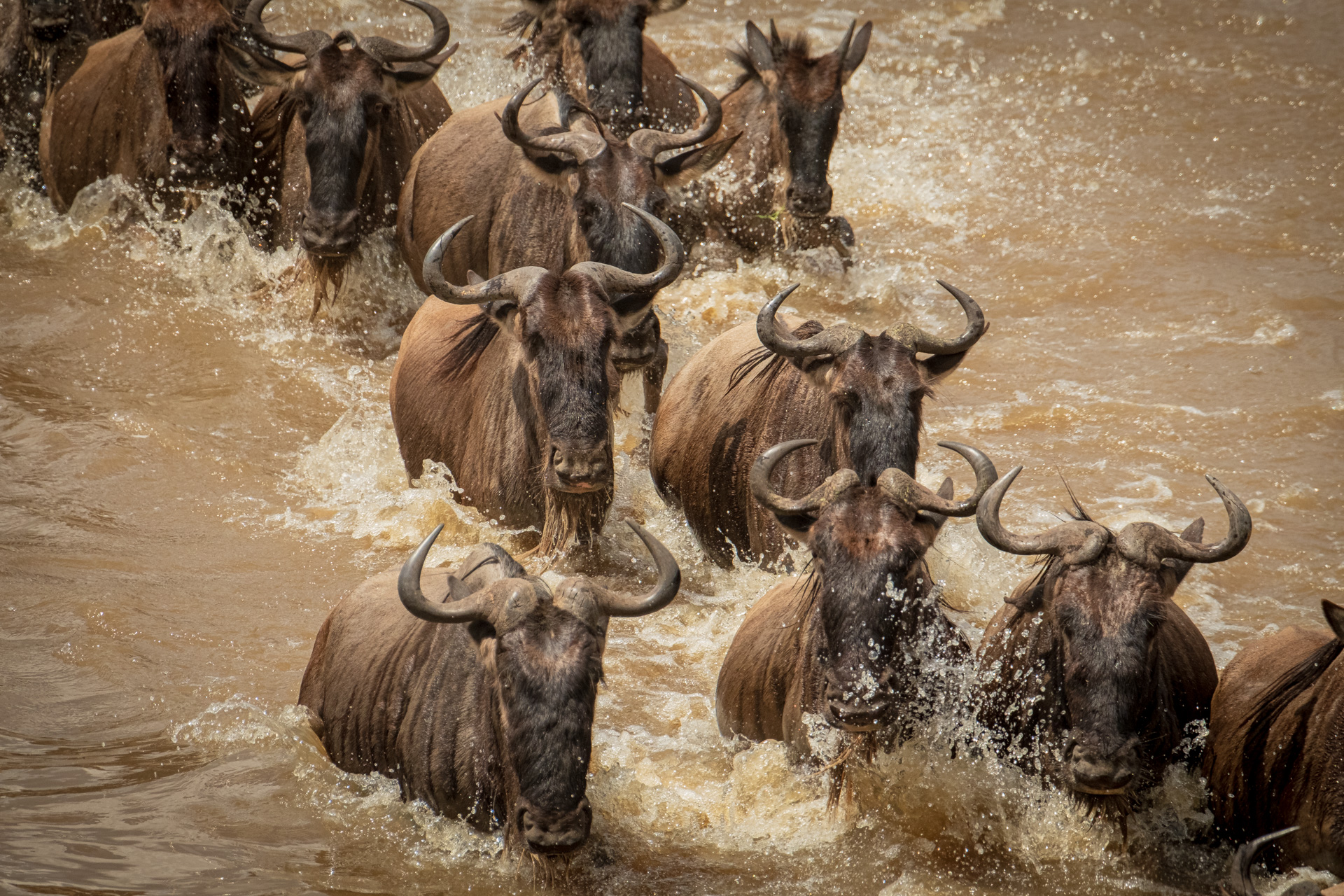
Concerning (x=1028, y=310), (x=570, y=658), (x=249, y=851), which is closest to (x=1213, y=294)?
(x=1028, y=310)

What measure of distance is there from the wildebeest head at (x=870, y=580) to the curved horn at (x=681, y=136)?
11.7 ft

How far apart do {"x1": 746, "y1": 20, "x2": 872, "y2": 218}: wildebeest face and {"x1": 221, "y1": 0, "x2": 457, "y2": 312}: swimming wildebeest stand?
2.55m

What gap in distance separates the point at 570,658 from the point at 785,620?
1.48 m

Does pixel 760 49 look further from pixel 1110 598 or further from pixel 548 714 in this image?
pixel 548 714

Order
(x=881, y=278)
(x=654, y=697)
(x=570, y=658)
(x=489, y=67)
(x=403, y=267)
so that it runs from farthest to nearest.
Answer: (x=489, y=67) → (x=881, y=278) → (x=403, y=267) → (x=654, y=697) → (x=570, y=658)

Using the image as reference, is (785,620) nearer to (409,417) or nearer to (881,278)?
(409,417)

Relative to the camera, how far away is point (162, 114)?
34.1 ft

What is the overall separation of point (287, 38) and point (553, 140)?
2459 mm

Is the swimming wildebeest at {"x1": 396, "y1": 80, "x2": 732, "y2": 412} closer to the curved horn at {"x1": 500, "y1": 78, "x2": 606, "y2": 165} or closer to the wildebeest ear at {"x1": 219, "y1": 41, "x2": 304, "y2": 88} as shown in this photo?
the curved horn at {"x1": 500, "y1": 78, "x2": 606, "y2": 165}

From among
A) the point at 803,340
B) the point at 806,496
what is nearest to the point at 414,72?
the point at 803,340

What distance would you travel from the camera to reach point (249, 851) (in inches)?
204

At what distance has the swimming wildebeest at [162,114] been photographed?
10.2 metres

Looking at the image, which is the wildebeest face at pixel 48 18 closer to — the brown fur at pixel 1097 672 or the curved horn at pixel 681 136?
the curved horn at pixel 681 136

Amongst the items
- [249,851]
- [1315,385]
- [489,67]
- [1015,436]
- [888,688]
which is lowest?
[249,851]
